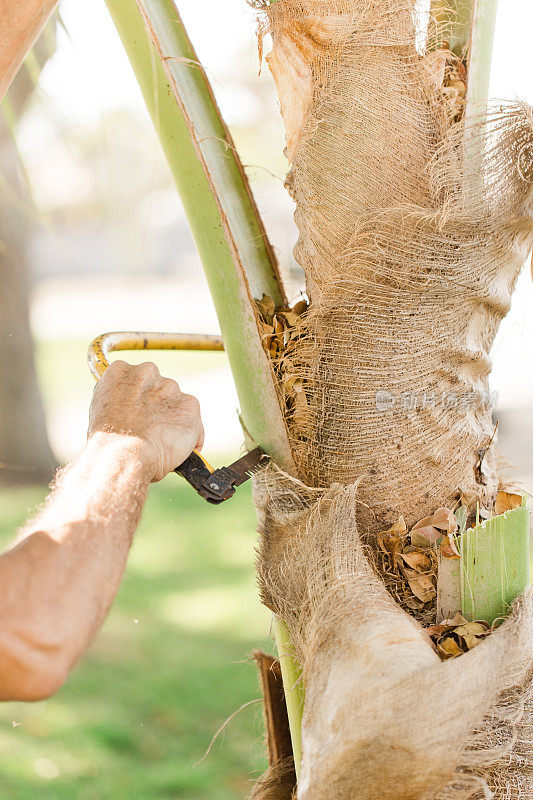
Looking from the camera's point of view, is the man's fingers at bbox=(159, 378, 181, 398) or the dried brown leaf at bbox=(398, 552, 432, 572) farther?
the man's fingers at bbox=(159, 378, 181, 398)

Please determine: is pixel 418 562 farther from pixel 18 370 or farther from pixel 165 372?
pixel 165 372

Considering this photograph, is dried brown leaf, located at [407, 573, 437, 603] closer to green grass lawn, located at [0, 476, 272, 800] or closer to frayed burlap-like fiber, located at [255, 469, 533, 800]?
frayed burlap-like fiber, located at [255, 469, 533, 800]

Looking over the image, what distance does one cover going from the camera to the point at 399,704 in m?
0.66

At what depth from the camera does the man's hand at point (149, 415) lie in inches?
35.6

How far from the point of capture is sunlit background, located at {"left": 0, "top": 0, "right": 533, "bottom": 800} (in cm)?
141

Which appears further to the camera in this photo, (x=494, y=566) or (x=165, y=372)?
(x=165, y=372)

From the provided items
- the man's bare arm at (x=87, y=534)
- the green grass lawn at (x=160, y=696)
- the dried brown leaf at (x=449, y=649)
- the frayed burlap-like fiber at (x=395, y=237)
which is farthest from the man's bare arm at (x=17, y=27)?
the green grass lawn at (x=160, y=696)

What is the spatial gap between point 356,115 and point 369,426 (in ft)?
1.26

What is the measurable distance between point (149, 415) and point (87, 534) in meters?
0.25

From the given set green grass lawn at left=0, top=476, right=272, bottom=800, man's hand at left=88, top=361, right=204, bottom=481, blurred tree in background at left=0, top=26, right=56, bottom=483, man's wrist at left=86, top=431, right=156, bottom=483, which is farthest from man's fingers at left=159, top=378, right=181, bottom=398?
blurred tree in background at left=0, top=26, right=56, bottom=483

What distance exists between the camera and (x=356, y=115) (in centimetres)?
86

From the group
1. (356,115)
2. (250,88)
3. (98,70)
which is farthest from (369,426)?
(98,70)

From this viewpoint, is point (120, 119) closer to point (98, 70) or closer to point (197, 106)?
point (98, 70)

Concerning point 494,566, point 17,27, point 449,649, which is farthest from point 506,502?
point 17,27
